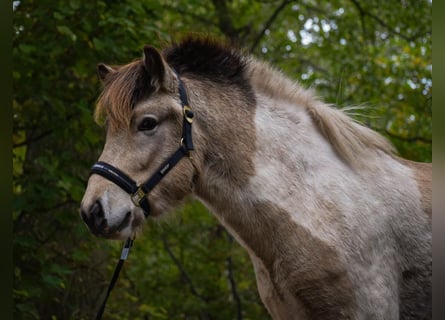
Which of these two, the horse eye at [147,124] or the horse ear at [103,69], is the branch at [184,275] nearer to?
the horse ear at [103,69]

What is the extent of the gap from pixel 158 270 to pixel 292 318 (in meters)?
4.88

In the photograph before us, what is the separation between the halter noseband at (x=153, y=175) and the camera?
3230 mm

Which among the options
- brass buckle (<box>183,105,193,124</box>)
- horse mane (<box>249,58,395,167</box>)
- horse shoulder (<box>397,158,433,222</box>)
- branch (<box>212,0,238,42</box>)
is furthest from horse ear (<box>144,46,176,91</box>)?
branch (<box>212,0,238,42</box>)

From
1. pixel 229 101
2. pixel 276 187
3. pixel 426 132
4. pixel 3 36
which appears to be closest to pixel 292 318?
Answer: pixel 276 187

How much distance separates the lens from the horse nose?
10.3 ft

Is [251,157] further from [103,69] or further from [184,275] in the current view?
[184,275]

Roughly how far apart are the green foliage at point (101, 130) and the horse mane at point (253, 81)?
515 millimetres

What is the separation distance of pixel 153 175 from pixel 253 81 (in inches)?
36.1

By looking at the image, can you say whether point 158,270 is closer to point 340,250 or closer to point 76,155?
point 76,155

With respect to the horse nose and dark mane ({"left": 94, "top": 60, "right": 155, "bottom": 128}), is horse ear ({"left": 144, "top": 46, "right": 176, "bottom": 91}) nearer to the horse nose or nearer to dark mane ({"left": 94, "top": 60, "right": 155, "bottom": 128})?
dark mane ({"left": 94, "top": 60, "right": 155, "bottom": 128})

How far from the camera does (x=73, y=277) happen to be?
22.6 ft

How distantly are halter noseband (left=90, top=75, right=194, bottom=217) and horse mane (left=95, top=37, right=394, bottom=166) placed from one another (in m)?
0.25

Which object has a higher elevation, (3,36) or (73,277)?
(3,36)

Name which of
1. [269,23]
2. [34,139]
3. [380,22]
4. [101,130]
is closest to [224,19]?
[269,23]
